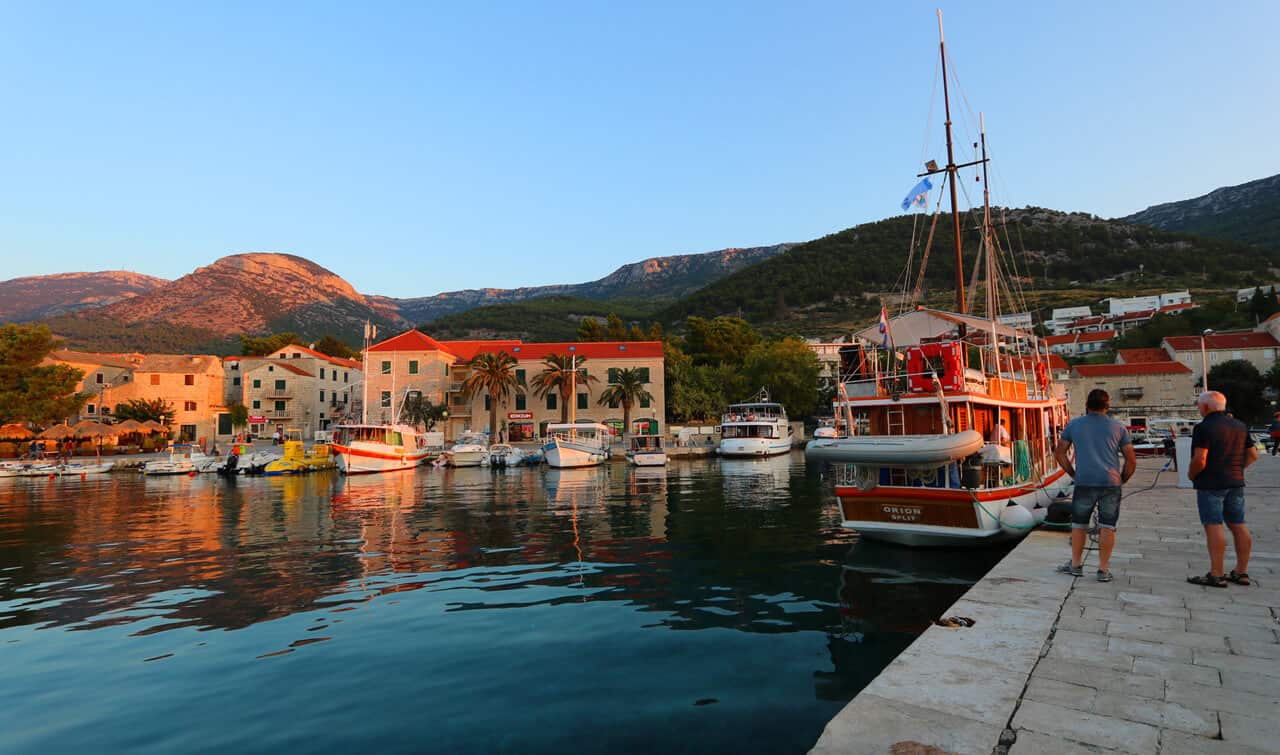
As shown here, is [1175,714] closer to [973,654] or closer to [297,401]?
[973,654]

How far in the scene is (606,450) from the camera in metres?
44.0

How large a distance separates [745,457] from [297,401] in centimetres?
4489

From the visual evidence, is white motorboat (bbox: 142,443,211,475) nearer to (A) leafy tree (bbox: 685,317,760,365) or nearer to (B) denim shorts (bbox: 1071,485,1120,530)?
(A) leafy tree (bbox: 685,317,760,365)

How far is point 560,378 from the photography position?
5328 cm

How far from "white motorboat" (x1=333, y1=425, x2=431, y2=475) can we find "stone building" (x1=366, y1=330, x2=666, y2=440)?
14212mm

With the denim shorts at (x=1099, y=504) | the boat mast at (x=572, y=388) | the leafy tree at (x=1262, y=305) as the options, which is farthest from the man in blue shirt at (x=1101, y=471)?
the leafy tree at (x=1262, y=305)

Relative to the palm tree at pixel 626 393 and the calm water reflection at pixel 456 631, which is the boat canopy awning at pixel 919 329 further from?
the palm tree at pixel 626 393

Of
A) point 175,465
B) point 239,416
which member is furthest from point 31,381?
point 175,465

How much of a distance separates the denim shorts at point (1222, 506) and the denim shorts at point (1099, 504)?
68cm

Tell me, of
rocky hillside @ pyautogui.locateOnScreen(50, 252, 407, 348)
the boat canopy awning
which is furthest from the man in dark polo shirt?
rocky hillside @ pyautogui.locateOnScreen(50, 252, 407, 348)

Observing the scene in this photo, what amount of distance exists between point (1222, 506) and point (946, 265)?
125306 millimetres

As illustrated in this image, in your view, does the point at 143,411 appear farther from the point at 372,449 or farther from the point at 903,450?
the point at 903,450

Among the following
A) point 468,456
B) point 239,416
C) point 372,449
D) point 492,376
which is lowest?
point 468,456

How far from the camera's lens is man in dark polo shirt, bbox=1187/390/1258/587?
6184 millimetres
